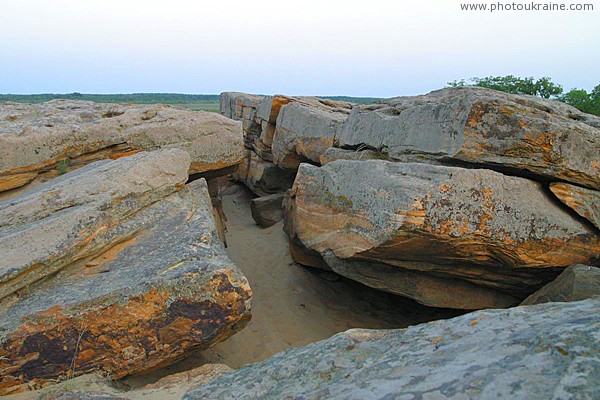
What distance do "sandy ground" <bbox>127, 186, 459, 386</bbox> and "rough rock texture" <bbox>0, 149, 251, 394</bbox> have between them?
0.65 metres

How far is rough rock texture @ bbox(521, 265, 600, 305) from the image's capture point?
4.10 meters

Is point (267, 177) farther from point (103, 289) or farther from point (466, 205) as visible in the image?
point (103, 289)

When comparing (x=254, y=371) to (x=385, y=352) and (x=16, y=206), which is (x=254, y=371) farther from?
(x=16, y=206)

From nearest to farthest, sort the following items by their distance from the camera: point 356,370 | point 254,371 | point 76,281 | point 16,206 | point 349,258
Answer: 1. point 356,370
2. point 254,371
3. point 76,281
4. point 16,206
5. point 349,258

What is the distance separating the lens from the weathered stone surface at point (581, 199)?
15.6 feet

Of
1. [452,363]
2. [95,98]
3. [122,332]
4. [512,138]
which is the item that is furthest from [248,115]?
[95,98]

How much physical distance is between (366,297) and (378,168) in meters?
2.47

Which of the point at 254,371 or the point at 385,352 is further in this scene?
the point at 254,371

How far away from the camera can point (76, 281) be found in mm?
4148

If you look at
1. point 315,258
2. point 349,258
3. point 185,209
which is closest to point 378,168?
point 349,258

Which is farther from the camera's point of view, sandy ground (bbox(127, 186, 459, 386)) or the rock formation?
sandy ground (bbox(127, 186, 459, 386))

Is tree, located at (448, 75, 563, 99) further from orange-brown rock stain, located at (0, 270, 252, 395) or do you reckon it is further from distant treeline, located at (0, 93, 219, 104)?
distant treeline, located at (0, 93, 219, 104)

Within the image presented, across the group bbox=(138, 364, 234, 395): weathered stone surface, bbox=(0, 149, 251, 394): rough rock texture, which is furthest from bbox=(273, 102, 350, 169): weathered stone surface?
bbox=(138, 364, 234, 395): weathered stone surface

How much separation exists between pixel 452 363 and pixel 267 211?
8.24m
